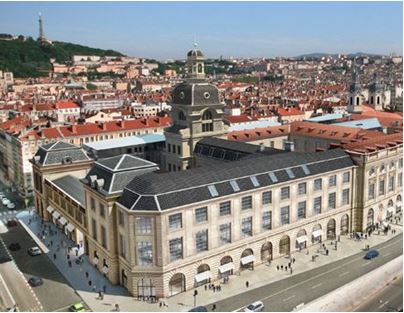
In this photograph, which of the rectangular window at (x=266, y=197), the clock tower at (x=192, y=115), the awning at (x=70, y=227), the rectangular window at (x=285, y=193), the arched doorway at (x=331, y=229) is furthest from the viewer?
the clock tower at (x=192, y=115)

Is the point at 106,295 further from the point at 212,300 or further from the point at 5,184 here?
the point at 5,184

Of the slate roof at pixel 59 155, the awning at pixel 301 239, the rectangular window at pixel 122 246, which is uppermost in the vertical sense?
the slate roof at pixel 59 155

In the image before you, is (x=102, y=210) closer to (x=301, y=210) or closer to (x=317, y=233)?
(x=301, y=210)

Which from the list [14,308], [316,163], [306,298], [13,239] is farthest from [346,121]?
[14,308]

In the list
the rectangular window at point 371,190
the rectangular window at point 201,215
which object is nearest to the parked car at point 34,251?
the rectangular window at point 201,215

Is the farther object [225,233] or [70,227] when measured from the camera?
[70,227]

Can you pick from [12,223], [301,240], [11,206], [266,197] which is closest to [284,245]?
[301,240]

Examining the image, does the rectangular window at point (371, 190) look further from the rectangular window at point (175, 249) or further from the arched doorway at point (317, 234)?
the rectangular window at point (175, 249)
